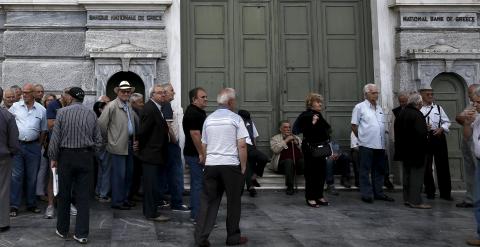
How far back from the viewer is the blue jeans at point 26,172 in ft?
26.2

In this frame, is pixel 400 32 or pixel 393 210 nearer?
pixel 393 210

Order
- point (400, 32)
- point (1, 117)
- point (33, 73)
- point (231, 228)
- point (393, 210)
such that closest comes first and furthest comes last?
1. point (231, 228)
2. point (1, 117)
3. point (393, 210)
4. point (33, 73)
5. point (400, 32)

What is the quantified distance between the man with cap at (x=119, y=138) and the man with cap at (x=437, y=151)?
5412 mm

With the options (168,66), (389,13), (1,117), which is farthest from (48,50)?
(389,13)

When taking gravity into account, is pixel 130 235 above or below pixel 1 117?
below

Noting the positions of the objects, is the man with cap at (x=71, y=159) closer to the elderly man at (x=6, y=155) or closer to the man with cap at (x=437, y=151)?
the elderly man at (x=6, y=155)

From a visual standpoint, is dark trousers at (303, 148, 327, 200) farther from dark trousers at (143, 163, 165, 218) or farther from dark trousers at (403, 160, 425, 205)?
dark trousers at (143, 163, 165, 218)

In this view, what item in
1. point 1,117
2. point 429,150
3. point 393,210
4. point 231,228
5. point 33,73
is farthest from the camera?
point 33,73

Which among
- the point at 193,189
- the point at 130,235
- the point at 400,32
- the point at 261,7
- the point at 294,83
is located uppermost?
the point at 261,7

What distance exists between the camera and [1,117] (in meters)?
6.84

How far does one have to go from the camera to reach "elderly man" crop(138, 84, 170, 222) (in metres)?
7.46

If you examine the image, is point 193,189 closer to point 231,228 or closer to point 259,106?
point 231,228

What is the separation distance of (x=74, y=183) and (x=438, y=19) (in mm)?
8693

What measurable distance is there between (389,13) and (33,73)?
772 cm
